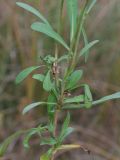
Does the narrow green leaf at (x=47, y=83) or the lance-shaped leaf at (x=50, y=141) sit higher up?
the narrow green leaf at (x=47, y=83)

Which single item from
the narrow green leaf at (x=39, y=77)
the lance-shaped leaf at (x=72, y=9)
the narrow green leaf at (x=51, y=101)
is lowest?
the narrow green leaf at (x=51, y=101)

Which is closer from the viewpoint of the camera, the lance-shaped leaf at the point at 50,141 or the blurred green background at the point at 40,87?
the lance-shaped leaf at the point at 50,141

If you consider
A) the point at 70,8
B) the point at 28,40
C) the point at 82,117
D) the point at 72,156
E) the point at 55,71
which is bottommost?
the point at 72,156

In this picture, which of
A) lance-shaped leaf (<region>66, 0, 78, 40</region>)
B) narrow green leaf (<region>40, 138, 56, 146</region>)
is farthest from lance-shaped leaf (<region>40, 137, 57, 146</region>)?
lance-shaped leaf (<region>66, 0, 78, 40</region>)

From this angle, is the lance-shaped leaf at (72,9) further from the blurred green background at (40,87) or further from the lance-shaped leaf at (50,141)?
the blurred green background at (40,87)

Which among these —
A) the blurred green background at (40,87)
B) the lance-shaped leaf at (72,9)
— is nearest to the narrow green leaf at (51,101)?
the lance-shaped leaf at (72,9)

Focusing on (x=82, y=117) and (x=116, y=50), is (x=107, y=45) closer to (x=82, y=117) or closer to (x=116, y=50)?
(x=116, y=50)

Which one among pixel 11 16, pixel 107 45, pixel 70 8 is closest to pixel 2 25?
pixel 11 16

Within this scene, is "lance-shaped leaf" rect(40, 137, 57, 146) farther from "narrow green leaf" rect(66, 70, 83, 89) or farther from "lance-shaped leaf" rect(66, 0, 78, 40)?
"lance-shaped leaf" rect(66, 0, 78, 40)
